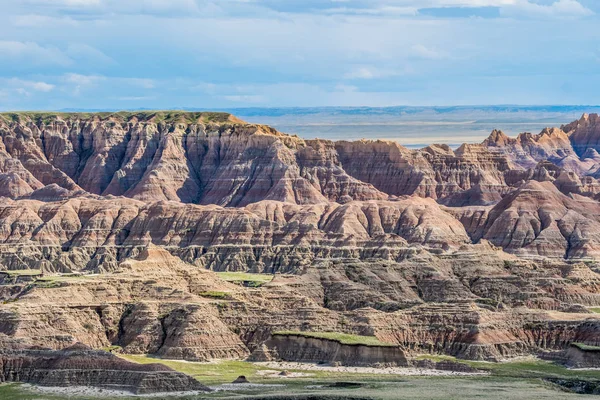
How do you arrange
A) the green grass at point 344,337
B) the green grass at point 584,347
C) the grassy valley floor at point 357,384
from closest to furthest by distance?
the grassy valley floor at point 357,384 < the green grass at point 344,337 < the green grass at point 584,347

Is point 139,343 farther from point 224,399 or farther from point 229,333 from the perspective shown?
point 224,399

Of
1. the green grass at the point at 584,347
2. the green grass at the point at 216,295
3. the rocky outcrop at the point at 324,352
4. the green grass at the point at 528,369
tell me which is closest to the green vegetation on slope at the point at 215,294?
the green grass at the point at 216,295

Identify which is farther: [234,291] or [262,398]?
[234,291]

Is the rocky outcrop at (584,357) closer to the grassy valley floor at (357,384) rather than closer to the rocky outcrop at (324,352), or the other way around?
the grassy valley floor at (357,384)

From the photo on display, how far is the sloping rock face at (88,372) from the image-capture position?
439 ft

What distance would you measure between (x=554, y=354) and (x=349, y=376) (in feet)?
81.5

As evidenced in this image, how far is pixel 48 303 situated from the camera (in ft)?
568

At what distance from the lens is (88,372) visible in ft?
448

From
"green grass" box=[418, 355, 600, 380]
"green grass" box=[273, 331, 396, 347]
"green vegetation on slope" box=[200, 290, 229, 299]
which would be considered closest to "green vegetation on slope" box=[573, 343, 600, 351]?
"green grass" box=[418, 355, 600, 380]

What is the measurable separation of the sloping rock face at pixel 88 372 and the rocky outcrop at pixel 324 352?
2315 cm

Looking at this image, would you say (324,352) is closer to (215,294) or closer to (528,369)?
(528,369)

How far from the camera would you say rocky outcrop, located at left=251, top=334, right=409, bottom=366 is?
157125 mm

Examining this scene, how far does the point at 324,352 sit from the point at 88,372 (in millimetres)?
28877

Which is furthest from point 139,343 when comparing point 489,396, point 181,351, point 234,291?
point 489,396
